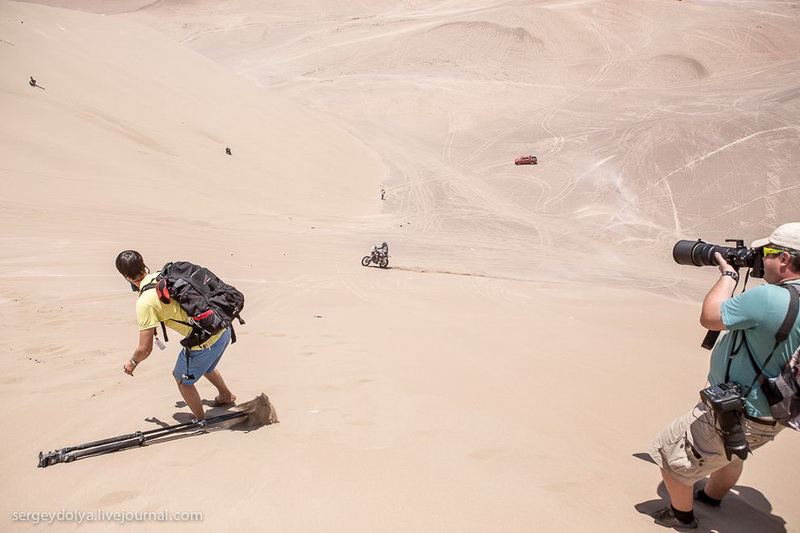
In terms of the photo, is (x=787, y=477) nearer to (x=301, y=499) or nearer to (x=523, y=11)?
(x=301, y=499)

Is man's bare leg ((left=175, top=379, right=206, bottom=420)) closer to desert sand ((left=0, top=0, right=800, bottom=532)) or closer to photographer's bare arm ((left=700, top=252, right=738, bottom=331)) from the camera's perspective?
desert sand ((left=0, top=0, right=800, bottom=532))

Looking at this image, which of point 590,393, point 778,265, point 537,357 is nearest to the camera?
point 778,265

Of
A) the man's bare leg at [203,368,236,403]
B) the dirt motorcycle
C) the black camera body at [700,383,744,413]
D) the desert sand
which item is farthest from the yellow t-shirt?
the dirt motorcycle

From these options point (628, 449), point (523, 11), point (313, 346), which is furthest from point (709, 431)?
point (523, 11)

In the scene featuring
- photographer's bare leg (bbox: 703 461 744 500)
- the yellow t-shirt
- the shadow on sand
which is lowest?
the shadow on sand

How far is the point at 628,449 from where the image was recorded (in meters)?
4.25

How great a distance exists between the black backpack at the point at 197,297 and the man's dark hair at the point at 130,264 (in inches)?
5.0

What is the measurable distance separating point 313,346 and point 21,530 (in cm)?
396

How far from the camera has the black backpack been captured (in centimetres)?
402

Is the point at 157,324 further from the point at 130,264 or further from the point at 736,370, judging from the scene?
the point at 736,370

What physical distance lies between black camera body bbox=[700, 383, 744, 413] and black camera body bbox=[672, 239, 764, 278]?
0.62 meters

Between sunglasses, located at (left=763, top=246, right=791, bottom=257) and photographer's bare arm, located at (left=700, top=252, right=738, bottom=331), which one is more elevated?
sunglasses, located at (left=763, top=246, right=791, bottom=257)

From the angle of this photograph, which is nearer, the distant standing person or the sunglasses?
the sunglasses

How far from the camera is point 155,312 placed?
4.02m
